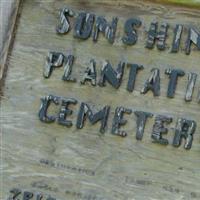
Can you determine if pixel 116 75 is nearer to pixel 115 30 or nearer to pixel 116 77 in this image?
pixel 116 77

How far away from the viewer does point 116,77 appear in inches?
123

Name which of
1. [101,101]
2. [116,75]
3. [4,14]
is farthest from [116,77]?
[4,14]

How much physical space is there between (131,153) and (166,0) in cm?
66

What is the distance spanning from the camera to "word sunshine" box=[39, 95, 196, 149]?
9.95 feet

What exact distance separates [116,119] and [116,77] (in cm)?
18

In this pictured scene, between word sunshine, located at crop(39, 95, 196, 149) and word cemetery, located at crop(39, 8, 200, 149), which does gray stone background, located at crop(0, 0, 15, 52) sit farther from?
word sunshine, located at crop(39, 95, 196, 149)

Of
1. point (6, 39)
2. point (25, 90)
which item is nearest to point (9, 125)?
Result: point (25, 90)

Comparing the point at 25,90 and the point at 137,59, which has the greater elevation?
the point at 137,59

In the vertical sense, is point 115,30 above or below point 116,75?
above

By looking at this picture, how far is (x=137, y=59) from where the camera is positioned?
123 inches

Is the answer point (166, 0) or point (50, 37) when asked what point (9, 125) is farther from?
point (166, 0)

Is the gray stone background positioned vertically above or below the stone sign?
above

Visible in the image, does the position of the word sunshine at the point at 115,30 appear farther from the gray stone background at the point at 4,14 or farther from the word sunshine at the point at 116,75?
the gray stone background at the point at 4,14

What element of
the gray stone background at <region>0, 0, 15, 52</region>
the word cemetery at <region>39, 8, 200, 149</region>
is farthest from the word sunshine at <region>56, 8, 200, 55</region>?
the gray stone background at <region>0, 0, 15, 52</region>
